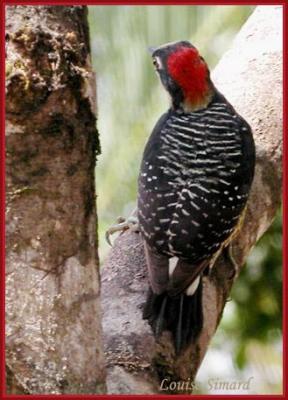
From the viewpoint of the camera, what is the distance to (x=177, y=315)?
3852 millimetres

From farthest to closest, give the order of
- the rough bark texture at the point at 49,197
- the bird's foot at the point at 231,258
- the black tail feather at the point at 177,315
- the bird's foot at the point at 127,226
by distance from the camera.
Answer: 1. the bird's foot at the point at 127,226
2. the bird's foot at the point at 231,258
3. the black tail feather at the point at 177,315
4. the rough bark texture at the point at 49,197

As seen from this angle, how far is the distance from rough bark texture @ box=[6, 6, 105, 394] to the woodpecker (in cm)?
85

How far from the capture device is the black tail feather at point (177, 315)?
12.1 feet

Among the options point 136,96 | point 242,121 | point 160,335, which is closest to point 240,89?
point 242,121

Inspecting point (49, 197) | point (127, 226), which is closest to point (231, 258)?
point (127, 226)

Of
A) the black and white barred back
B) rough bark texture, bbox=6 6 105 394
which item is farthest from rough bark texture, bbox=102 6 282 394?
rough bark texture, bbox=6 6 105 394

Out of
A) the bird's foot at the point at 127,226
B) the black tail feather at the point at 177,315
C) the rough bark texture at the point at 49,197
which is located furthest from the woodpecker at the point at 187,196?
the rough bark texture at the point at 49,197

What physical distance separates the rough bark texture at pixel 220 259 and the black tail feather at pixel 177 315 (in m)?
0.04

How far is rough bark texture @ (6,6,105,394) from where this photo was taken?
108 inches

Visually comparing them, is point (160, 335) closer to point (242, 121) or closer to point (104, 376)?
point (104, 376)

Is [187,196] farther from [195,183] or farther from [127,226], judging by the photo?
[127,226]

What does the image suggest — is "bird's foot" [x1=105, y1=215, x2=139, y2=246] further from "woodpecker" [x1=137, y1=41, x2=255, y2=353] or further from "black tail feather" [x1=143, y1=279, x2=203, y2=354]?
"black tail feather" [x1=143, y1=279, x2=203, y2=354]

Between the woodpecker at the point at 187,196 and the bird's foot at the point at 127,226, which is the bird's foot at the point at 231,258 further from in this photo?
the bird's foot at the point at 127,226

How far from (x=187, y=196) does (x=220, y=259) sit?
1.27ft
